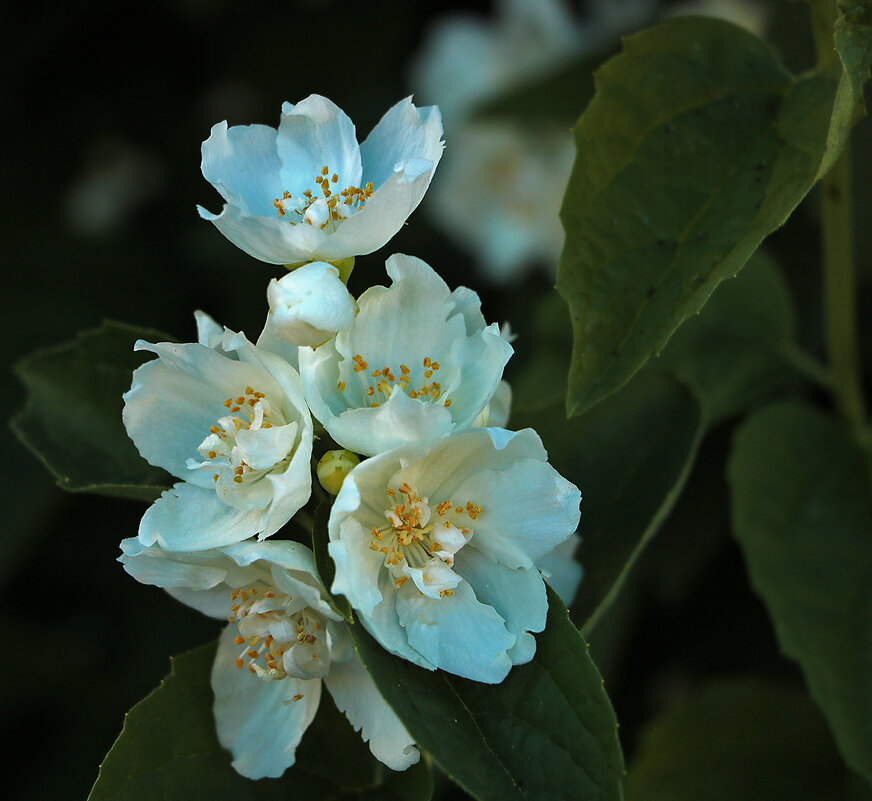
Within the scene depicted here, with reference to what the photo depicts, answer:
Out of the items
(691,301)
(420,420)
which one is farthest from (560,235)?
(420,420)

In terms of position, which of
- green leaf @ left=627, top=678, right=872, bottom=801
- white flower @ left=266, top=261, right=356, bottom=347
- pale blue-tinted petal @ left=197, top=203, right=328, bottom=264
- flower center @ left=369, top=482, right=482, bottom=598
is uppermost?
pale blue-tinted petal @ left=197, top=203, right=328, bottom=264

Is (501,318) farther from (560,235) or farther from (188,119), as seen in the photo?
(188,119)

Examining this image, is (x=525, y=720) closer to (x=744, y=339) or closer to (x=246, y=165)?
(x=246, y=165)

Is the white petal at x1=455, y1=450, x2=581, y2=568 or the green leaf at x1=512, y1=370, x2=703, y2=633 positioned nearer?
the white petal at x1=455, y1=450, x2=581, y2=568

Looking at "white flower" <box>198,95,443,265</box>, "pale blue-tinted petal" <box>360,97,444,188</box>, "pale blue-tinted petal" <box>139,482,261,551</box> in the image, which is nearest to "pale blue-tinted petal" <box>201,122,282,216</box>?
"white flower" <box>198,95,443,265</box>


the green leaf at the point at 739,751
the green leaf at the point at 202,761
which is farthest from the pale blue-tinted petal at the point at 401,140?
the green leaf at the point at 739,751

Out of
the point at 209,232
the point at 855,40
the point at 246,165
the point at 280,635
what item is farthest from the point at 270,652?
the point at 209,232

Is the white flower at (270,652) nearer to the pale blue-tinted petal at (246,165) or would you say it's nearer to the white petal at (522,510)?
the white petal at (522,510)

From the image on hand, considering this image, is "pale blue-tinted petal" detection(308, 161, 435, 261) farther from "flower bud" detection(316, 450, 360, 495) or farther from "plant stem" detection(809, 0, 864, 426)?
"plant stem" detection(809, 0, 864, 426)
